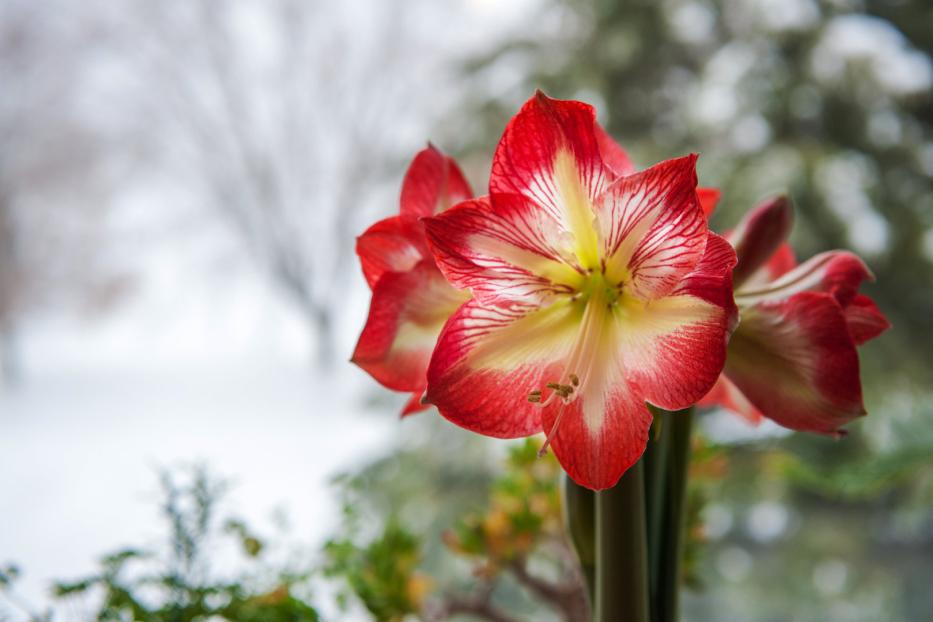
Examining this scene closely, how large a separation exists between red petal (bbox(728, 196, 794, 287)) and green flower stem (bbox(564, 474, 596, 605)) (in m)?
0.12

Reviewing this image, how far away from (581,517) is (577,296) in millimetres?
98

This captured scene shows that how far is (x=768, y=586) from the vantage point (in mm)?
1455

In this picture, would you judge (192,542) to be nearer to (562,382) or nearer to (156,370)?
(562,382)

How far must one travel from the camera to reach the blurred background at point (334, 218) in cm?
106

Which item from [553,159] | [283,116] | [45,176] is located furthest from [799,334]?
[283,116]

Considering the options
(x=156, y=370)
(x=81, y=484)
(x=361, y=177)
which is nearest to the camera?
(x=81, y=484)

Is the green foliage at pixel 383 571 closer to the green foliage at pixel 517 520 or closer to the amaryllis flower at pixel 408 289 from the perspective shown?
the green foliage at pixel 517 520

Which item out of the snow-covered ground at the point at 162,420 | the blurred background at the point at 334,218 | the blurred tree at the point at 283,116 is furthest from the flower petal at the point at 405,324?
the blurred tree at the point at 283,116

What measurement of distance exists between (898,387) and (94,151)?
1.52m

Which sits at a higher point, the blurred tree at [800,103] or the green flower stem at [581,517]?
the blurred tree at [800,103]

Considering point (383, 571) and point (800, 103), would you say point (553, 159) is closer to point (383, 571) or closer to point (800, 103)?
point (383, 571)

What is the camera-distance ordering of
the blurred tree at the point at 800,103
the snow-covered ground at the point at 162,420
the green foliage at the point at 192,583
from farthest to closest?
the blurred tree at the point at 800,103
the snow-covered ground at the point at 162,420
the green foliage at the point at 192,583

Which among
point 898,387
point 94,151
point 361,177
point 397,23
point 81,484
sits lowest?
point 81,484

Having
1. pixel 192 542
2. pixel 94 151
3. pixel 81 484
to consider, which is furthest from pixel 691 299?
pixel 94 151
